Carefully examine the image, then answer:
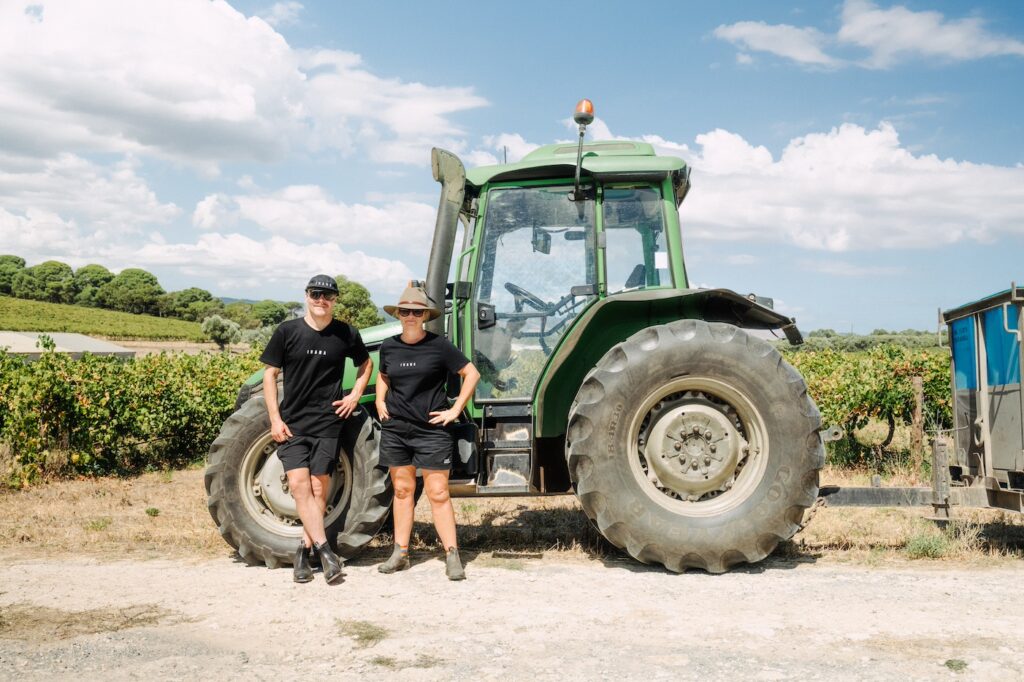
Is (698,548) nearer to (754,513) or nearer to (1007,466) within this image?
(754,513)

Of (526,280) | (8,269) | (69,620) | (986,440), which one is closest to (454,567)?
(526,280)

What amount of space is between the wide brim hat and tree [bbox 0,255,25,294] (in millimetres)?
88380

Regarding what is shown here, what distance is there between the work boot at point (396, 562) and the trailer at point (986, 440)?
2.58 m

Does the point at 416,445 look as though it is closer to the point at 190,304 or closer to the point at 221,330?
the point at 221,330

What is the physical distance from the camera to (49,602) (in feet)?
14.1

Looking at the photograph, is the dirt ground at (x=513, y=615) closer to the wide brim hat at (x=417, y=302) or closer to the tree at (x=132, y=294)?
the wide brim hat at (x=417, y=302)

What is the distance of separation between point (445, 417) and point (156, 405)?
22.1 ft

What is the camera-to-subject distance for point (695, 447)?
15.7ft

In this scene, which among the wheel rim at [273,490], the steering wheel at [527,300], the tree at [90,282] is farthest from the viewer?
the tree at [90,282]

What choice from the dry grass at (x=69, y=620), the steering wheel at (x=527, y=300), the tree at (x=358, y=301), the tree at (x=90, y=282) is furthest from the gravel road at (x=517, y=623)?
the tree at (x=90, y=282)

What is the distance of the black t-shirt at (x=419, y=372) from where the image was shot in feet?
15.9

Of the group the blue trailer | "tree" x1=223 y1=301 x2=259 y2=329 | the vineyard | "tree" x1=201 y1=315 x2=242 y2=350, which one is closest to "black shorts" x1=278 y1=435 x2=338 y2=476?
the blue trailer

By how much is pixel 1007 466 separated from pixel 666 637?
2.67 m

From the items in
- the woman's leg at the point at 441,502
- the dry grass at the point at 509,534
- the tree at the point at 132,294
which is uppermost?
the tree at the point at 132,294
